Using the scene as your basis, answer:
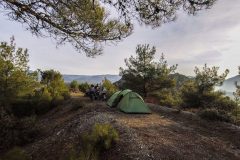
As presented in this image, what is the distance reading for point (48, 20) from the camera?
9523mm

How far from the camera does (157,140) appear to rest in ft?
37.7

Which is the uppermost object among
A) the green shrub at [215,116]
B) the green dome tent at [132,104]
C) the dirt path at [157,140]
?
Result: the green dome tent at [132,104]

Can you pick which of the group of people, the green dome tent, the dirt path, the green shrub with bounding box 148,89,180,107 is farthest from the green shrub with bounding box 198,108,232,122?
the green shrub with bounding box 148,89,180,107

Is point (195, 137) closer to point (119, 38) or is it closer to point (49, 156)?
point (119, 38)

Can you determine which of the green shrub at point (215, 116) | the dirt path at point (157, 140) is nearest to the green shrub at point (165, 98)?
the green shrub at point (215, 116)

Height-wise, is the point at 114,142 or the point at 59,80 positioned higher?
the point at 59,80

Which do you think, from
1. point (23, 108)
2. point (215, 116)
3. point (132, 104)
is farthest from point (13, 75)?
point (215, 116)

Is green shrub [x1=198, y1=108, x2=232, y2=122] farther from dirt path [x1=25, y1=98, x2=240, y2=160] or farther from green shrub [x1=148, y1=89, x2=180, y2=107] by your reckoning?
green shrub [x1=148, y1=89, x2=180, y2=107]

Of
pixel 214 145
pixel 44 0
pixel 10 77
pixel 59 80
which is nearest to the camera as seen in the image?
pixel 44 0

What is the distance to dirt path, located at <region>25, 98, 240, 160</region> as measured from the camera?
10.5 meters

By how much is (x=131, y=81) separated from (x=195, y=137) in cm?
1833

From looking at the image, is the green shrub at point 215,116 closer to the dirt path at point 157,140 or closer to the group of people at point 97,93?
the dirt path at point 157,140

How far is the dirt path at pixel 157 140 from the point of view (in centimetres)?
1046

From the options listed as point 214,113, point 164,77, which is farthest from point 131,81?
point 214,113
